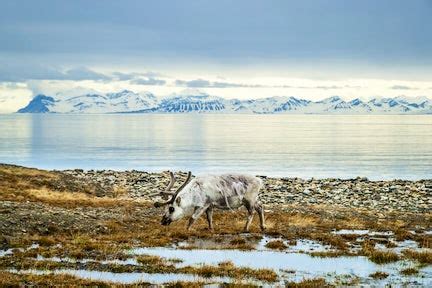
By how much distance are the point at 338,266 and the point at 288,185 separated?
4014 cm

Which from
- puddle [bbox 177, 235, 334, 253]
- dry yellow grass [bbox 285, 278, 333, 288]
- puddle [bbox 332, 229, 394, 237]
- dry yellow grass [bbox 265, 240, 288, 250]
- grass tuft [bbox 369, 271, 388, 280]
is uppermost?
dry yellow grass [bbox 285, 278, 333, 288]

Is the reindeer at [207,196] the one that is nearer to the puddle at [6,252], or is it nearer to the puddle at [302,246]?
the puddle at [302,246]

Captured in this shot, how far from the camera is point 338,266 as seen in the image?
16.9m

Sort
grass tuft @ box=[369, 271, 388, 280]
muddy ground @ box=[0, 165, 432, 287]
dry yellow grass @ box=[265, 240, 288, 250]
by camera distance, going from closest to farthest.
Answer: grass tuft @ box=[369, 271, 388, 280]
muddy ground @ box=[0, 165, 432, 287]
dry yellow grass @ box=[265, 240, 288, 250]

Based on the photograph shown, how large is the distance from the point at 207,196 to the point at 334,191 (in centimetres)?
3138

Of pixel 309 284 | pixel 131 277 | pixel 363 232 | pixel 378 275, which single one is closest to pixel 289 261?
pixel 378 275

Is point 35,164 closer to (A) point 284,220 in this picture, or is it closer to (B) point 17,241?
(A) point 284,220

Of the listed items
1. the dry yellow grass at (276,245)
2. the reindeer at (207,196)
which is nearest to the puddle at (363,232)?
the reindeer at (207,196)

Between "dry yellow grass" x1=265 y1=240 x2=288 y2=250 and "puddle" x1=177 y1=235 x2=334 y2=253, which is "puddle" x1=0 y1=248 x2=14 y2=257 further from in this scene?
"dry yellow grass" x1=265 y1=240 x2=288 y2=250

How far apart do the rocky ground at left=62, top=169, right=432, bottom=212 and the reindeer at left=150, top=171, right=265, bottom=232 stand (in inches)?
764

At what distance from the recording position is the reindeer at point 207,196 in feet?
75.5

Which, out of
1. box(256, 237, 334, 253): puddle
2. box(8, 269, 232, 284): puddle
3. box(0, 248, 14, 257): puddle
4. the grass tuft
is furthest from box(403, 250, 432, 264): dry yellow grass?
box(0, 248, 14, 257): puddle

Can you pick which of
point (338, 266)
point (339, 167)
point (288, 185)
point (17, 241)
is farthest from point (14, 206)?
point (339, 167)

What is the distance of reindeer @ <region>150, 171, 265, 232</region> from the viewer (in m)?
23.0
